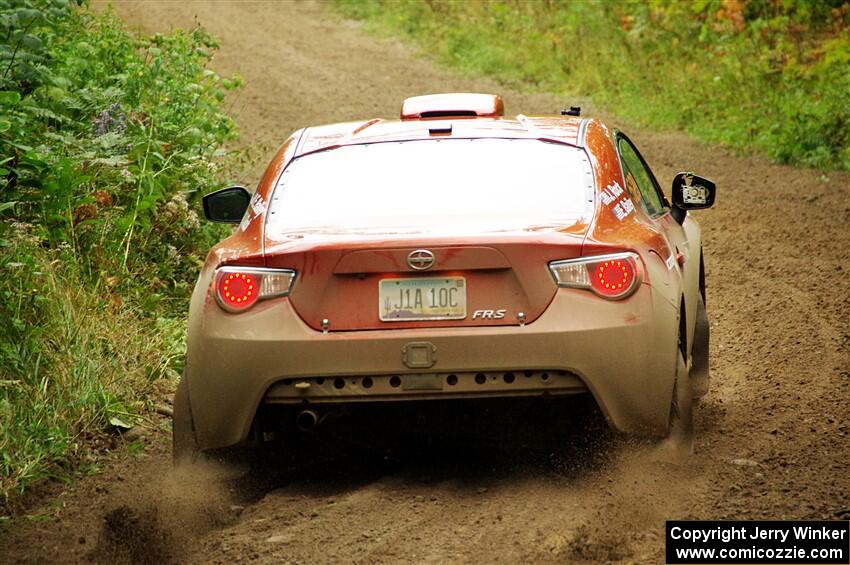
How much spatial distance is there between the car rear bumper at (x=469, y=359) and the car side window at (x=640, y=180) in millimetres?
1041

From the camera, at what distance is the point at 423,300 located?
5.24 meters

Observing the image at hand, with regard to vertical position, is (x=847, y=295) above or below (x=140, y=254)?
below

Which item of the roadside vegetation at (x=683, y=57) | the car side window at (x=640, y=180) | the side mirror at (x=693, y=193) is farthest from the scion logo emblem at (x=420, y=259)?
the roadside vegetation at (x=683, y=57)

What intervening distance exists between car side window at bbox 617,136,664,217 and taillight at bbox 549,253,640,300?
0.90 m

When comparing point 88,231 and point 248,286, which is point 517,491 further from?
point 88,231

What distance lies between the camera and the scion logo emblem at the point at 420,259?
17.1 feet

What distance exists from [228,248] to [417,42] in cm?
1825

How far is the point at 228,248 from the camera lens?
18.3 feet

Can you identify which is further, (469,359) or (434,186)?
(434,186)

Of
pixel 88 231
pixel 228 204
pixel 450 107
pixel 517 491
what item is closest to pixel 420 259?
pixel 517 491

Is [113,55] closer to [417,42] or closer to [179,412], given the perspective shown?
[179,412]

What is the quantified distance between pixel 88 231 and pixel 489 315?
13.0 ft

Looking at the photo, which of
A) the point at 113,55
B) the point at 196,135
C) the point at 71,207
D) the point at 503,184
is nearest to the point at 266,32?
the point at 113,55

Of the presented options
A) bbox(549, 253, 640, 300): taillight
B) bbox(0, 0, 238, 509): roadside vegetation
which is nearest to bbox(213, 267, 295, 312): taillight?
bbox(549, 253, 640, 300): taillight
